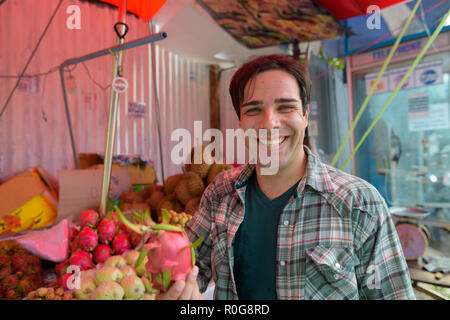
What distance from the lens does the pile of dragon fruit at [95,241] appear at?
0.94 m

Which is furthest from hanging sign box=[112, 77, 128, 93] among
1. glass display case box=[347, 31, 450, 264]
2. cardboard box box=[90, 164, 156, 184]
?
glass display case box=[347, 31, 450, 264]

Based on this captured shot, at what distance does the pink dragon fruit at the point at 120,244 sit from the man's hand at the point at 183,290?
617 mm

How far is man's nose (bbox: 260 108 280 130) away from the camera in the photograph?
2.49 feet

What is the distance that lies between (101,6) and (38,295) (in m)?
1.93

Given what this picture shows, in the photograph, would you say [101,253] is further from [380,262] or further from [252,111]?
[380,262]

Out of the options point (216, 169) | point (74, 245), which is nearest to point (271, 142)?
point (74, 245)

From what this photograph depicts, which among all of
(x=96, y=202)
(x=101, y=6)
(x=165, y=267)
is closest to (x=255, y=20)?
(x=101, y=6)

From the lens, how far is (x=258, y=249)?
0.85m

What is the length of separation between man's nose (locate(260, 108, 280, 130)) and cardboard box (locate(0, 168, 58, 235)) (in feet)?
4.11

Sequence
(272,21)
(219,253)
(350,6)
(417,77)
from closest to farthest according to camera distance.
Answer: (219,253) → (350,6) → (272,21) → (417,77)

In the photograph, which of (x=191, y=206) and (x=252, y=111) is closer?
(x=252, y=111)

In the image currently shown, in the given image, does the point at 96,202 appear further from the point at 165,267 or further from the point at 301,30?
the point at 301,30

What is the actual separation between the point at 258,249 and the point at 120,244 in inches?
19.1
